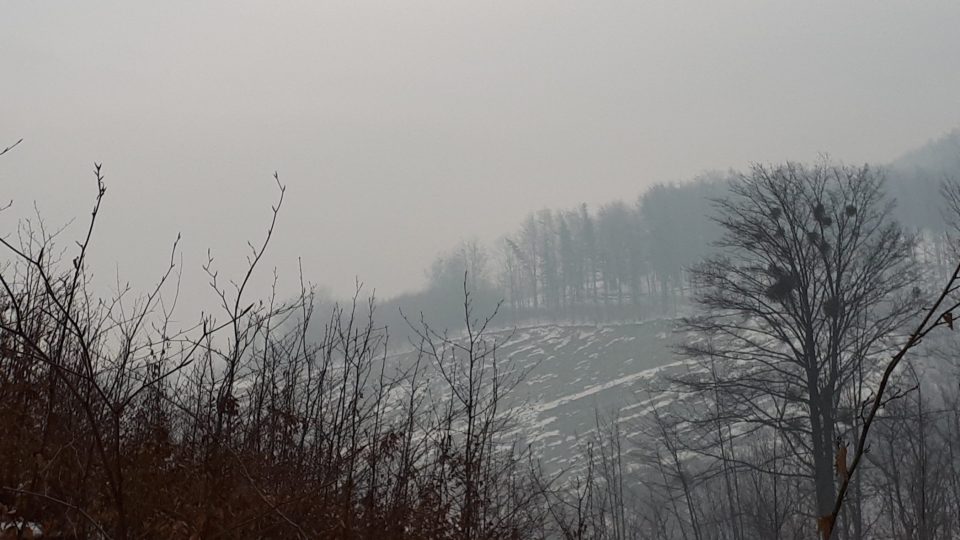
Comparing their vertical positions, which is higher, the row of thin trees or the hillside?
the row of thin trees

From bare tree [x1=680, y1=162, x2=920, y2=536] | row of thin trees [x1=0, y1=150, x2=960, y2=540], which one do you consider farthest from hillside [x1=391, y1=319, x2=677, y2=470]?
row of thin trees [x1=0, y1=150, x2=960, y2=540]

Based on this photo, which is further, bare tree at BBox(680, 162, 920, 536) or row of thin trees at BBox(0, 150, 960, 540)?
bare tree at BBox(680, 162, 920, 536)

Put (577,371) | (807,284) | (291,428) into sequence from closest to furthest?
1. (291,428)
2. (807,284)
3. (577,371)

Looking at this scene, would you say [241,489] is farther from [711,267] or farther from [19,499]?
[711,267]

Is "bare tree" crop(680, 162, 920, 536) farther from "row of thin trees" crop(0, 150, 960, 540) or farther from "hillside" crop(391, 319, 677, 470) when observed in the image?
"hillside" crop(391, 319, 677, 470)

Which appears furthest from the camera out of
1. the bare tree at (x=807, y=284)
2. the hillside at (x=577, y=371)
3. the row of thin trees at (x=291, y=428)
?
the hillside at (x=577, y=371)

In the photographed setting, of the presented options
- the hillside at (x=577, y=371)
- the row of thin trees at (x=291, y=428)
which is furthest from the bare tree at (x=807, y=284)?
the hillside at (x=577, y=371)

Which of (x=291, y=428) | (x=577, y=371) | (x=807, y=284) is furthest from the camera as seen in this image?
(x=577, y=371)

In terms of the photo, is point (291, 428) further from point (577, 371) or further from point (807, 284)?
point (577, 371)

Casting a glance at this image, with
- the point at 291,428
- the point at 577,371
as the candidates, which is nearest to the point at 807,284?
the point at 291,428

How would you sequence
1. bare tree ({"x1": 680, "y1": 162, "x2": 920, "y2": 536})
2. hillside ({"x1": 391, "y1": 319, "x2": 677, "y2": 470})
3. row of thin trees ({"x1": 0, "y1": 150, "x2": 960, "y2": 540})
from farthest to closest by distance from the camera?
hillside ({"x1": 391, "y1": 319, "x2": 677, "y2": 470}) < bare tree ({"x1": 680, "y1": 162, "x2": 920, "y2": 536}) < row of thin trees ({"x1": 0, "y1": 150, "x2": 960, "y2": 540})

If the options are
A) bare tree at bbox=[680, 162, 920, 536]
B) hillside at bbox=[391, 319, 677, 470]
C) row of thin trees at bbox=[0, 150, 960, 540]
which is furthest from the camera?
hillside at bbox=[391, 319, 677, 470]

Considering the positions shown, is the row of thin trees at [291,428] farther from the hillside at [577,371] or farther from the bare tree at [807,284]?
the hillside at [577,371]

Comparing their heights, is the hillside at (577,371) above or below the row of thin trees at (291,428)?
below
